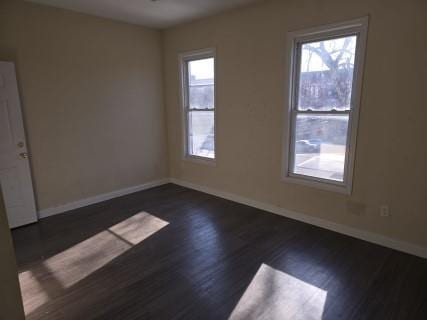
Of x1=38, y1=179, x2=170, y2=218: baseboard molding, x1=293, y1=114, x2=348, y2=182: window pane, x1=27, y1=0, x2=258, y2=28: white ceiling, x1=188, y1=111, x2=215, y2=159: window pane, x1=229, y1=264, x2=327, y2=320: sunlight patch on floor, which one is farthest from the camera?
x1=188, y1=111, x2=215, y2=159: window pane

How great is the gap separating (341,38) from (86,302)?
349 cm

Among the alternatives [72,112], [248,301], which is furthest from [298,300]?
[72,112]

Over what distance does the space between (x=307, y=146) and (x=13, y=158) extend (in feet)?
11.9

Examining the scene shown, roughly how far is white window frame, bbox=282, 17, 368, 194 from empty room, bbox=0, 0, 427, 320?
16 millimetres

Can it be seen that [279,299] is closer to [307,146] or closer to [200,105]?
[307,146]

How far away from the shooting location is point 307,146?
3.42 metres

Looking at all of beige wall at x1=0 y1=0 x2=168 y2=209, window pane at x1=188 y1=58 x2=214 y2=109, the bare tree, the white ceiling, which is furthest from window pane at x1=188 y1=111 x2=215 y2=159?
the bare tree

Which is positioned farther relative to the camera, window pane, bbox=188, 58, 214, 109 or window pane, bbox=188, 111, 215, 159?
window pane, bbox=188, 111, 215, 159

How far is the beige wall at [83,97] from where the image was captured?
3.46m

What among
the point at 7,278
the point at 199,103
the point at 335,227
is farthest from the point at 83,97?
the point at 335,227

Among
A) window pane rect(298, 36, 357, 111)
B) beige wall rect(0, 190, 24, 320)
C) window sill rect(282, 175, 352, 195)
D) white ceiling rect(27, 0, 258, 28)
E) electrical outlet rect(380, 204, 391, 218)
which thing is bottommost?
electrical outlet rect(380, 204, 391, 218)

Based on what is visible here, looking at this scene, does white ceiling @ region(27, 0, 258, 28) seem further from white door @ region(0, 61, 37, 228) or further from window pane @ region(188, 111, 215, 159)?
window pane @ region(188, 111, 215, 159)

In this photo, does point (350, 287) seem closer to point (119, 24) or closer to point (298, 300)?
point (298, 300)

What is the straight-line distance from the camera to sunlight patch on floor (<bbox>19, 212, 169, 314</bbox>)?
2.29m
